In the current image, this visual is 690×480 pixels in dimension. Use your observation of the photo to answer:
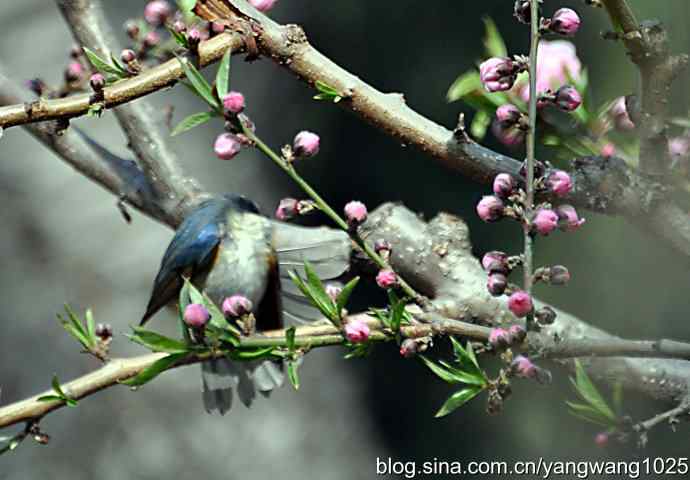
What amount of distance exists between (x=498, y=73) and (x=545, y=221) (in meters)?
0.10

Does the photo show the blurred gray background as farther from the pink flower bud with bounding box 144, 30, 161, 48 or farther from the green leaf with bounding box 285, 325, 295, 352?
the green leaf with bounding box 285, 325, 295, 352

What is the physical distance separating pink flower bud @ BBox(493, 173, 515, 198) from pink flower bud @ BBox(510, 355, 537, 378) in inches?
4.1

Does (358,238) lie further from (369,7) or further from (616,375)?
(369,7)

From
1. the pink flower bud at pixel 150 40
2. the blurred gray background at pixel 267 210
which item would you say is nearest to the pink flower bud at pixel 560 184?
the pink flower bud at pixel 150 40

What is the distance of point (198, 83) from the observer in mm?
621

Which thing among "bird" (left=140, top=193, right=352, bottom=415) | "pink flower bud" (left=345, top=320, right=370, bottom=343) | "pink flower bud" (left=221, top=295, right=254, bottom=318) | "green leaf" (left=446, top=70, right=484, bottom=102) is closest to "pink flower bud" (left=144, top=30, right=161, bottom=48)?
"bird" (left=140, top=193, right=352, bottom=415)

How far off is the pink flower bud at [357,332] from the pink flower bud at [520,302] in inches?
3.5

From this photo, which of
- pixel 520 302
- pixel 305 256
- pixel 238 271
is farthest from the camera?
pixel 238 271

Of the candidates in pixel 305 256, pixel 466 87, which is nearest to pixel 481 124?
pixel 466 87

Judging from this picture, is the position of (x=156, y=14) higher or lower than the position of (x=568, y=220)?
higher

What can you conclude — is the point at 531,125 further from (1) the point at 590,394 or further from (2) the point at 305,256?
(2) the point at 305,256

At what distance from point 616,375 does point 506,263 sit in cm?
15

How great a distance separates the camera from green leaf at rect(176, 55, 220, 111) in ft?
2.02

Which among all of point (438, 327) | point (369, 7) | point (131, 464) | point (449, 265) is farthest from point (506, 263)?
point (369, 7)
